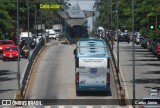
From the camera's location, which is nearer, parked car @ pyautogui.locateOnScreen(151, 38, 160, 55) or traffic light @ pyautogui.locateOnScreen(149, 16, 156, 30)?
traffic light @ pyautogui.locateOnScreen(149, 16, 156, 30)

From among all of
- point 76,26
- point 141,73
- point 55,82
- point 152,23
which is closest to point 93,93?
point 55,82

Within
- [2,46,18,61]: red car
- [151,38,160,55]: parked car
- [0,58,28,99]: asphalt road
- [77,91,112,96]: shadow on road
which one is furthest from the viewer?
[151,38,160,55]: parked car

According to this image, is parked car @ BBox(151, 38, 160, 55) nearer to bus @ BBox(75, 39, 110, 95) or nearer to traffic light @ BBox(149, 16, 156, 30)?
traffic light @ BBox(149, 16, 156, 30)

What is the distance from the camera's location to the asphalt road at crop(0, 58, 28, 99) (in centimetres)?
4678

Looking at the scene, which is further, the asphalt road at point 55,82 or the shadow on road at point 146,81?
the shadow on road at point 146,81

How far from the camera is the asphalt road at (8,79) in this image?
153ft

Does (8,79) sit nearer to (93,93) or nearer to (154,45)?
(93,93)

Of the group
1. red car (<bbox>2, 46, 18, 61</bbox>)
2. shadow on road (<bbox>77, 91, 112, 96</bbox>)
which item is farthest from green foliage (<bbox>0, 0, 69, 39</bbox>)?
shadow on road (<bbox>77, 91, 112, 96</bbox>)

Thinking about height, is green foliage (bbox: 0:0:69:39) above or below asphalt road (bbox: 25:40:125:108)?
above

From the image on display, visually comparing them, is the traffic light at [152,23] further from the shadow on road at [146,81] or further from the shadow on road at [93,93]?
the shadow on road at [146,81]

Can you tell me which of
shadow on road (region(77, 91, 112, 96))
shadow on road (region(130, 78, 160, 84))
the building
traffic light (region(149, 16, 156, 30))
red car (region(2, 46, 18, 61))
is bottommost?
shadow on road (region(77, 91, 112, 96))

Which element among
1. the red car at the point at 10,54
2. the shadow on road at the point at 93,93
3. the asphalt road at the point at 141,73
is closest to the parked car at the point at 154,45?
the asphalt road at the point at 141,73

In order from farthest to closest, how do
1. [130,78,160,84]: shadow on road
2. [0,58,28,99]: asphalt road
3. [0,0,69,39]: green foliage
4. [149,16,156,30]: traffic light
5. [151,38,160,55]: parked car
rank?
[151,38,160,55]: parked car, [0,0,69,39]: green foliage, [130,78,160,84]: shadow on road, [0,58,28,99]: asphalt road, [149,16,156,30]: traffic light

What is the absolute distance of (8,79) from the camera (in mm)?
54844
